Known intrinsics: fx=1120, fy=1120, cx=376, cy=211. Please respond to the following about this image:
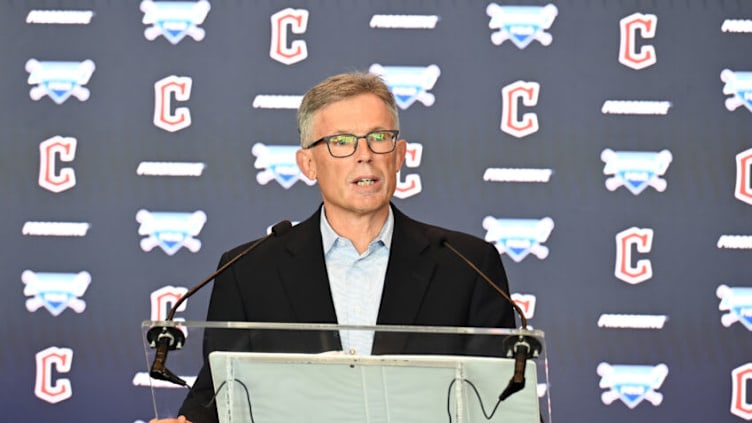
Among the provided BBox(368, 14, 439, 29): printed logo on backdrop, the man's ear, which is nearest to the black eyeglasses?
the man's ear

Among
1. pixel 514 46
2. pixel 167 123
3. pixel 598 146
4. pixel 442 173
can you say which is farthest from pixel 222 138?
pixel 598 146

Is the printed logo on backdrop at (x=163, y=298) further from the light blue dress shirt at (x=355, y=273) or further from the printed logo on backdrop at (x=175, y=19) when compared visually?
the light blue dress shirt at (x=355, y=273)

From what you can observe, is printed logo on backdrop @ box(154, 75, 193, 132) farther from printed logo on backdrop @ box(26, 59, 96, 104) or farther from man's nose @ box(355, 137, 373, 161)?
man's nose @ box(355, 137, 373, 161)

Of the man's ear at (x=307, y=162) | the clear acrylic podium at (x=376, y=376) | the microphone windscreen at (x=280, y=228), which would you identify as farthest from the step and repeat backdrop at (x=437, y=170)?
the clear acrylic podium at (x=376, y=376)

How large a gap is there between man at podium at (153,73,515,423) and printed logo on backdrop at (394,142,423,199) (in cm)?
173

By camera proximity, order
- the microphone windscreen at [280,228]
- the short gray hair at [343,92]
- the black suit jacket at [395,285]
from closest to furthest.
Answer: the microphone windscreen at [280,228], the black suit jacket at [395,285], the short gray hair at [343,92]

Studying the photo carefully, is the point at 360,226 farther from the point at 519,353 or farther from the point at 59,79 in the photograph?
the point at 59,79

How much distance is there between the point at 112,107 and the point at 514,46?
159 cm

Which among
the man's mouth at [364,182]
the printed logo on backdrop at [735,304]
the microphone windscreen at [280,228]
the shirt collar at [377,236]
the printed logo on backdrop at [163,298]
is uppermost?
the man's mouth at [364,182]

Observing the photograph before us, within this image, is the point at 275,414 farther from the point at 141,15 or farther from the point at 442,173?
the point at 141,15

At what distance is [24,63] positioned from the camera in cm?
443

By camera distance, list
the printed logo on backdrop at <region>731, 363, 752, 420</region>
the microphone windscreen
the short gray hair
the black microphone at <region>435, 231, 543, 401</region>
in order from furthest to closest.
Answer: the printed logo on backdrop at <region>731, 363, 752, 420</region> < the short gray hair < the microphone windscreen < the black microphone at <region>435, 231, 543, 401</region>

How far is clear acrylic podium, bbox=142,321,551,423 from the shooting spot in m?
1.70

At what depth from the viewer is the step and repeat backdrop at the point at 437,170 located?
4320 millimetres
